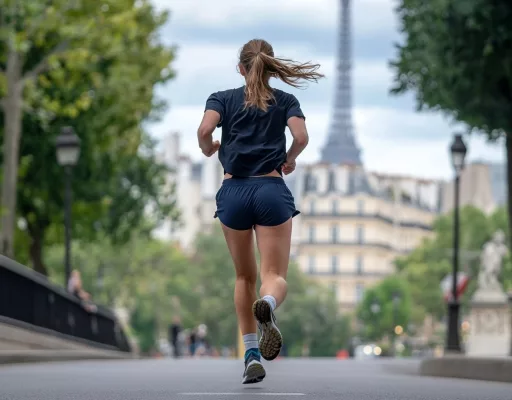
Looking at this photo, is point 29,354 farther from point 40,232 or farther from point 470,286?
point 470,286

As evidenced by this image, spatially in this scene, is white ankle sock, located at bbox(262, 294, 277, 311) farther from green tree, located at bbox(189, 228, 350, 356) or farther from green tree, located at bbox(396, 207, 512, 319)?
green tree, located at bbox(189, 228, 350, 356)

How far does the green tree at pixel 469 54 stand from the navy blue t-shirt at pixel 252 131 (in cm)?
1296

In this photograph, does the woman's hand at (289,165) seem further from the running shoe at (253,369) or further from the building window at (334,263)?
the building window at (334,263)

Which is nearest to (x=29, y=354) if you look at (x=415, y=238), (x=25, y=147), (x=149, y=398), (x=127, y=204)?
(x=149, y=398)

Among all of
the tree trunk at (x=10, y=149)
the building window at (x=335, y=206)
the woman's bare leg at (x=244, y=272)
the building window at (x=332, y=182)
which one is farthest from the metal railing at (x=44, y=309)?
the building window at (x=332, y=182)

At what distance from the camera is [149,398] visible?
927 centimetres

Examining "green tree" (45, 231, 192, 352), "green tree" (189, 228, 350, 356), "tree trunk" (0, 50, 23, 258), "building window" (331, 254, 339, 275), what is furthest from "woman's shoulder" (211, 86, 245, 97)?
"building window" (331, 254, 339, 275)

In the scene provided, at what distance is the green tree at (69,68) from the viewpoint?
30250mm

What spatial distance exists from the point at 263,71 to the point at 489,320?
3717 cm

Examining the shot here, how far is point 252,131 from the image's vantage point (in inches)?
392

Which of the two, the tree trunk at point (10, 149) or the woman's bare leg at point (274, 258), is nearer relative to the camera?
the woman's bare leg at point (274, 258)

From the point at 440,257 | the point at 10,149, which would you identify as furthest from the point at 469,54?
the point at 440,257

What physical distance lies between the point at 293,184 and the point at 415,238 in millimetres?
16976

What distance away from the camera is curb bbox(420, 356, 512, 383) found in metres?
13.8
